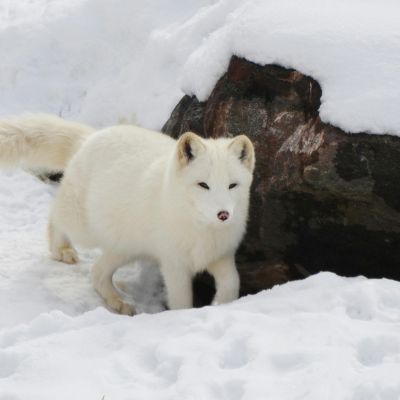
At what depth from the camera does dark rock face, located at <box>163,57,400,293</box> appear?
4.43 metres

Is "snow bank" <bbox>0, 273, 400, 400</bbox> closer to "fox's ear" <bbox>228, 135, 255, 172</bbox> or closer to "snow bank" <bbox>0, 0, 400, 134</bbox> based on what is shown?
"fox's ear" <bbox>228, 135, 255, 172</bbox>

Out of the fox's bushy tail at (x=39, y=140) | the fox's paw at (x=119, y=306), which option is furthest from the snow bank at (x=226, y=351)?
the fox's bushy tail at (x=39, y=140)

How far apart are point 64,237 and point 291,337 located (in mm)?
2691

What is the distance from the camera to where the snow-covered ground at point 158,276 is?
295cm

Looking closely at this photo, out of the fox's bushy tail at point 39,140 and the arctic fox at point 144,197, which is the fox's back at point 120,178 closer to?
the arctic fox at point 144,197

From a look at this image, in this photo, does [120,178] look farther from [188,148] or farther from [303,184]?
[303,184]

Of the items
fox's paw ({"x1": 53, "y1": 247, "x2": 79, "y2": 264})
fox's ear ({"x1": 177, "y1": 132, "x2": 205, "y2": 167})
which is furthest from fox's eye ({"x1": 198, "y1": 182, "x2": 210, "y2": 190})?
fox's paw ({"x1": 53, "y1": 247, "x2": 79, "y2": 264})

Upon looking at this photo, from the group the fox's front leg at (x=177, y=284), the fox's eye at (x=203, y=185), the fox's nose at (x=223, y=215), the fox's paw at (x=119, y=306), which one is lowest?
the fox's paw at (x=119, y=306)

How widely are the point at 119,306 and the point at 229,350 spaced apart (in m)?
1.96

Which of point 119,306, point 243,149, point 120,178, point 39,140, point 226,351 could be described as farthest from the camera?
point 39,140

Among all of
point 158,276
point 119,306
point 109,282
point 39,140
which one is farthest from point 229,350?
point 39,140

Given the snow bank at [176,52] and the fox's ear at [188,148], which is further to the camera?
the snow bank at [176,52]

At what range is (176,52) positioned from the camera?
732cm

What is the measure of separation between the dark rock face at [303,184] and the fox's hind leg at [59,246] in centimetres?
140
